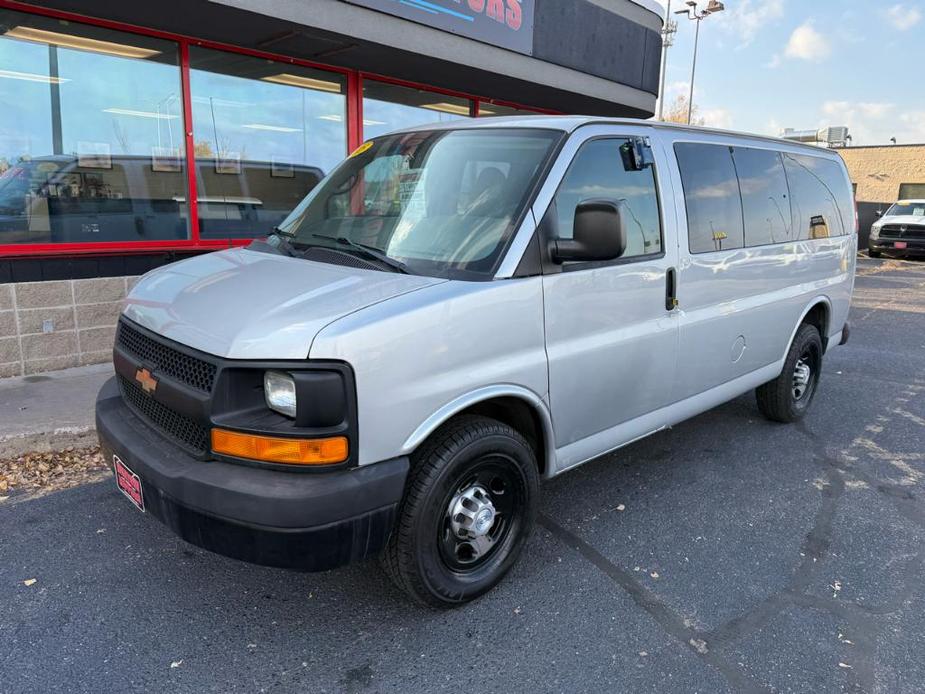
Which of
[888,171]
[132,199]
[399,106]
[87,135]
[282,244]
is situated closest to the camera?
[282,244]

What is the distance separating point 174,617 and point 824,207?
17.2 feet

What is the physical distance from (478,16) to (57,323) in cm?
570

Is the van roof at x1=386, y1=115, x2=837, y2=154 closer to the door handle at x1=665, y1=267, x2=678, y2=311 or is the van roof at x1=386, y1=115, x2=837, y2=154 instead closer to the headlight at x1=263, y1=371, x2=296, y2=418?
the door handle at x1=665, y1=267, x2=678, y2=311

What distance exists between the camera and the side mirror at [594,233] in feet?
9.73

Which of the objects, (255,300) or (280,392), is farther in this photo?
(255,300)

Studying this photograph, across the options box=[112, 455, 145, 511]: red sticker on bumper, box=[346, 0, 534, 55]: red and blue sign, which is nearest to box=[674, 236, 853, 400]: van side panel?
box=[112, 455, 145, 511]: red sticker on bumper

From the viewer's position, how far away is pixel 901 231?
20.4 metres

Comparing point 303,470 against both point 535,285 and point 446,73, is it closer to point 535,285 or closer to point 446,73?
point 535,285

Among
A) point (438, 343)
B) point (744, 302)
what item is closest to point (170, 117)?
point (438, 343)

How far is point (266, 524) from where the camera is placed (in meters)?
2.33

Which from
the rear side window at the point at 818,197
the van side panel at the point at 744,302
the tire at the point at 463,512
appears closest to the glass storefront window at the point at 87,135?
the tire at the point at 463,512

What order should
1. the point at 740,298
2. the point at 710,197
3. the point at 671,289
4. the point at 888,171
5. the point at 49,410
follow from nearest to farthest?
the point at 671,289 → the point at 710,197 → the point at 740,298 → the point at 49,410 → the point at 888,171

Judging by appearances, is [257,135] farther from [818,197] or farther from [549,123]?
[818,197]

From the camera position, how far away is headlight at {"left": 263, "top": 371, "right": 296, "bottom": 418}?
2383mm
